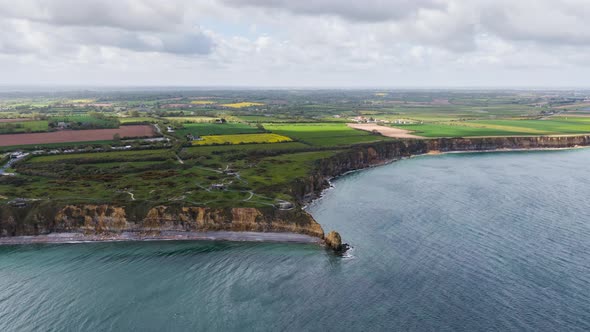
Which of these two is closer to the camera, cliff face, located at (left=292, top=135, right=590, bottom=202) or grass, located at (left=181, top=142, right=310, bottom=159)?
cliff face, located at (left=292, top=135, right=590, bottom=202)

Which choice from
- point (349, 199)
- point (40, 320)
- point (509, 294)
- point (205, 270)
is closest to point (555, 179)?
point (349, 199)

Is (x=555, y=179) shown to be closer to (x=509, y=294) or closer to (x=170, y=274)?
(x=509, y=294)

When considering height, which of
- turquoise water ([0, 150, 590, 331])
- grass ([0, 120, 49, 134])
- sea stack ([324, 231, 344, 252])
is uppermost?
grass ([0, 120, 49, 134])

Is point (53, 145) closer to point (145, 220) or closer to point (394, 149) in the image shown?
point (145, 220)

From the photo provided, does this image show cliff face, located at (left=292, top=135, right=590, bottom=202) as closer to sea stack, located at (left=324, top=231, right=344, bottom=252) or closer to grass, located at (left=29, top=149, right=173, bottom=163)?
sea stack, located at (left=324, top=231, right=344, bottom=252)

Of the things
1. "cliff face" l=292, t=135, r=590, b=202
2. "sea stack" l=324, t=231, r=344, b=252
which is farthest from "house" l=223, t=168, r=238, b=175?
"sea stack" l=324, t=231, r=344, b=252

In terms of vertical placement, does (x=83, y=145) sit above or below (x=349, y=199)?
above

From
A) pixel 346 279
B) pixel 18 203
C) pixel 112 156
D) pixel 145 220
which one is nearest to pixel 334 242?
pixel 346 279
